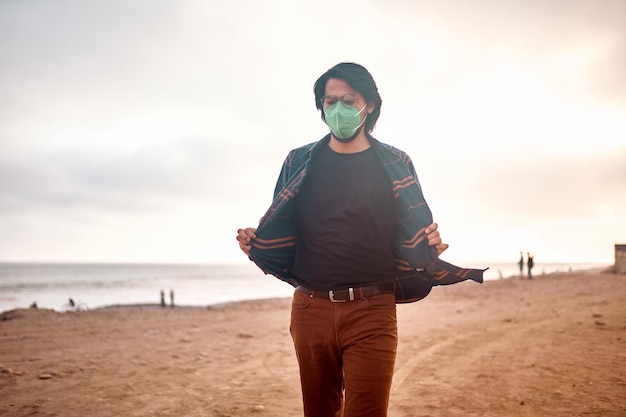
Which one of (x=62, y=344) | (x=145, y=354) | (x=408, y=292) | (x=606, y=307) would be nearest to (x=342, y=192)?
(x=408, y=292)

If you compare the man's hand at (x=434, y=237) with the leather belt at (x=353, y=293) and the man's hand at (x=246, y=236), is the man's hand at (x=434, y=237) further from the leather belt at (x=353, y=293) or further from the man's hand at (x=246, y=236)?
the man's hand at (x=246, y=236)

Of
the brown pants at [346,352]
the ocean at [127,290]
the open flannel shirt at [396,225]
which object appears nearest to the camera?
the brown pants at [346,352]

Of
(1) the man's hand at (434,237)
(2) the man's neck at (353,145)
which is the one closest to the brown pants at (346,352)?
(1) the man's hand at (434,237)

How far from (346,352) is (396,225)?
841 millimetres

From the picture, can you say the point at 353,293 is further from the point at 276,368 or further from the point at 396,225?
the point at 276,368

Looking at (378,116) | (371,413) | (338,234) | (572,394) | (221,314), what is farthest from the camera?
(221,314)

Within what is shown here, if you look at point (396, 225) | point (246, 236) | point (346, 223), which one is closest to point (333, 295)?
point (346, 223)

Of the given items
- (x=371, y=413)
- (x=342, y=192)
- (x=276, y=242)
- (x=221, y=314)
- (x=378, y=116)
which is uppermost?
(x=378, y=116)

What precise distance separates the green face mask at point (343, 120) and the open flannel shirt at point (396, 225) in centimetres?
16

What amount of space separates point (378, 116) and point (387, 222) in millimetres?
775

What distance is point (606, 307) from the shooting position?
10844 millimetres

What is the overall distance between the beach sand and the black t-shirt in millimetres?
2755

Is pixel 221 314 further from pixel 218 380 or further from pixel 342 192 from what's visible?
pixel 342 192

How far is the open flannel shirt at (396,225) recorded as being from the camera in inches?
102
